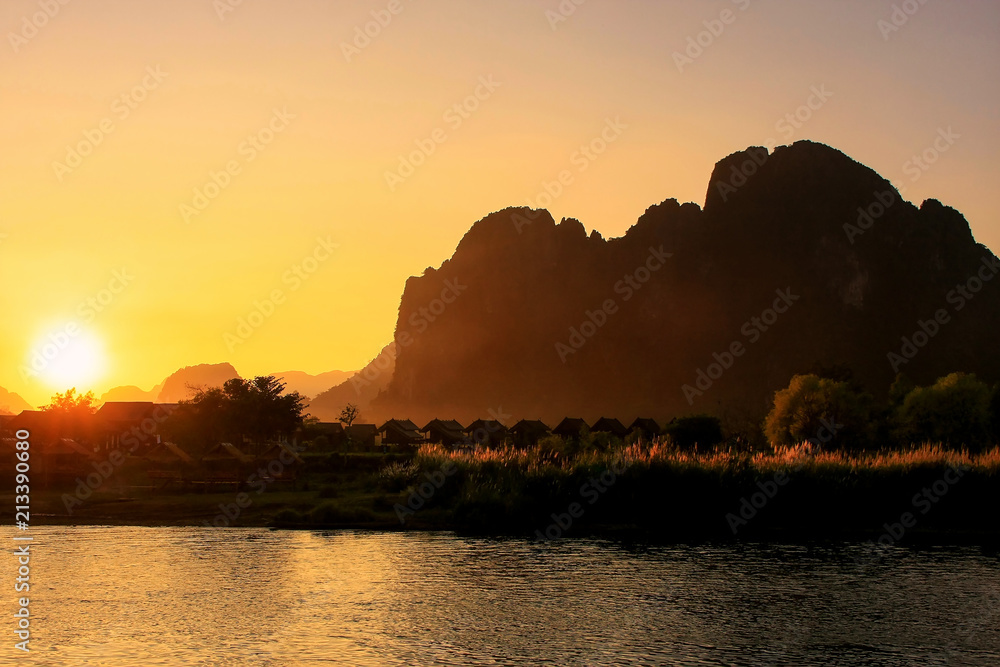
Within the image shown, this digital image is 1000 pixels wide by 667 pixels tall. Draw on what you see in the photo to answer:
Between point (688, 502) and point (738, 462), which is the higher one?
point (738, 462)

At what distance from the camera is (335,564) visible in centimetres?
2820

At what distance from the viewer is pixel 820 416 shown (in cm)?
9225

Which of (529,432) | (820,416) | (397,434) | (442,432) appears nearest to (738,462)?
(820,416)

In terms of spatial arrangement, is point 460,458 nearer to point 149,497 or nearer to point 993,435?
point 149,497

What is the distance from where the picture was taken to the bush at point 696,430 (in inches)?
4306

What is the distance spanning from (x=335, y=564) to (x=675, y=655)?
43.5 ft

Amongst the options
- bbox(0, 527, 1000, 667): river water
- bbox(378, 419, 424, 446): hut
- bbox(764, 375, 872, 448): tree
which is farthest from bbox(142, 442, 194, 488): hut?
bbox(378, 419, 424, 446): hut

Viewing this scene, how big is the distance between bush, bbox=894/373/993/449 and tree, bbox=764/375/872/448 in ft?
13.1

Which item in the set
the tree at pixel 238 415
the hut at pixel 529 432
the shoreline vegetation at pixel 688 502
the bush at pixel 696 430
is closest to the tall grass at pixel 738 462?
the shoreline vegetation at pixel 688 502

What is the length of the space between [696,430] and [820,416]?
21522 millimetres

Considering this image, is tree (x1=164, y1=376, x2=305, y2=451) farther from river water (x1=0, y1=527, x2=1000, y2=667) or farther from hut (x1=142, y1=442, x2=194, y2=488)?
river water (x1=0, y1=527, x2=1000, y2=667)

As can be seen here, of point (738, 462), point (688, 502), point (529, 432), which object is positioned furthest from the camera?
point (529, 432)

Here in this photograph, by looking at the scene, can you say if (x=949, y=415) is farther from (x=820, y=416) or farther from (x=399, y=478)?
(x=399, y=478)

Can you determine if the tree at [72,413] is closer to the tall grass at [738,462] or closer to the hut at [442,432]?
the hut at [442,432]
